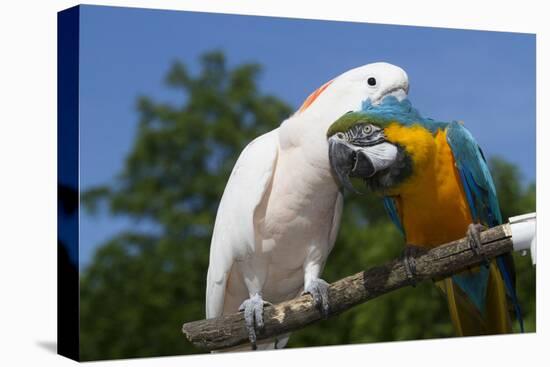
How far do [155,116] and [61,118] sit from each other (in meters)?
0.71

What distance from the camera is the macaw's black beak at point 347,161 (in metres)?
3.31

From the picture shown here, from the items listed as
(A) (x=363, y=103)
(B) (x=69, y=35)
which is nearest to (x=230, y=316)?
(A) (x=363, y=103)

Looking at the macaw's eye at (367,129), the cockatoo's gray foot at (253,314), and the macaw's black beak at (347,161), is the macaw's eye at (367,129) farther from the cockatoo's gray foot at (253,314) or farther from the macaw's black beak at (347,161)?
the cockatoo's gray foot at (253,314)

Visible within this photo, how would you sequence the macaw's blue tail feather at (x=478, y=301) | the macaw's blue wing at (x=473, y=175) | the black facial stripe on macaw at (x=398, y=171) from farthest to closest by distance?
the macaw's blue tail feather at (x=478, y=301) → the macaw's blue wing at (x=473, y=175) → the black facial stripe on macaw at (x=398, y=171)

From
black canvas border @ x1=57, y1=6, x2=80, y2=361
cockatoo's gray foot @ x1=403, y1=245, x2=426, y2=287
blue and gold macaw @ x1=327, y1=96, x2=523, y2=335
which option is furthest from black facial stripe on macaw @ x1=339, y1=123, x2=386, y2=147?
black canvas border @ x1=57, y1=6, x2=80, y2=361

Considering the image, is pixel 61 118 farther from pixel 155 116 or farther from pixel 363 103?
pixel 363 103

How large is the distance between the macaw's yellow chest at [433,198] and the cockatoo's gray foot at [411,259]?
0.10ft

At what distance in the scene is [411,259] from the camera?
3.43 metres

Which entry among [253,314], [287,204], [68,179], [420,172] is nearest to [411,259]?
[420,172]

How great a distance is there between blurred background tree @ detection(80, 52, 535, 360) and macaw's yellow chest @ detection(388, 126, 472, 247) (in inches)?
33.5

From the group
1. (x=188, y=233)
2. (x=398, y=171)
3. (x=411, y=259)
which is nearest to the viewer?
(x=398, y=171)

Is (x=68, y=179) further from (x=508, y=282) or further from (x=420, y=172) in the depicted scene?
(x=508, y=282)

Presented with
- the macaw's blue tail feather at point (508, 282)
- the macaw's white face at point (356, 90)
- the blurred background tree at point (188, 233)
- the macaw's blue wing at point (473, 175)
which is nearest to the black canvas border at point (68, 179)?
the blurred background tree at point (188, 233)

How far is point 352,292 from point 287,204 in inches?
20.4
